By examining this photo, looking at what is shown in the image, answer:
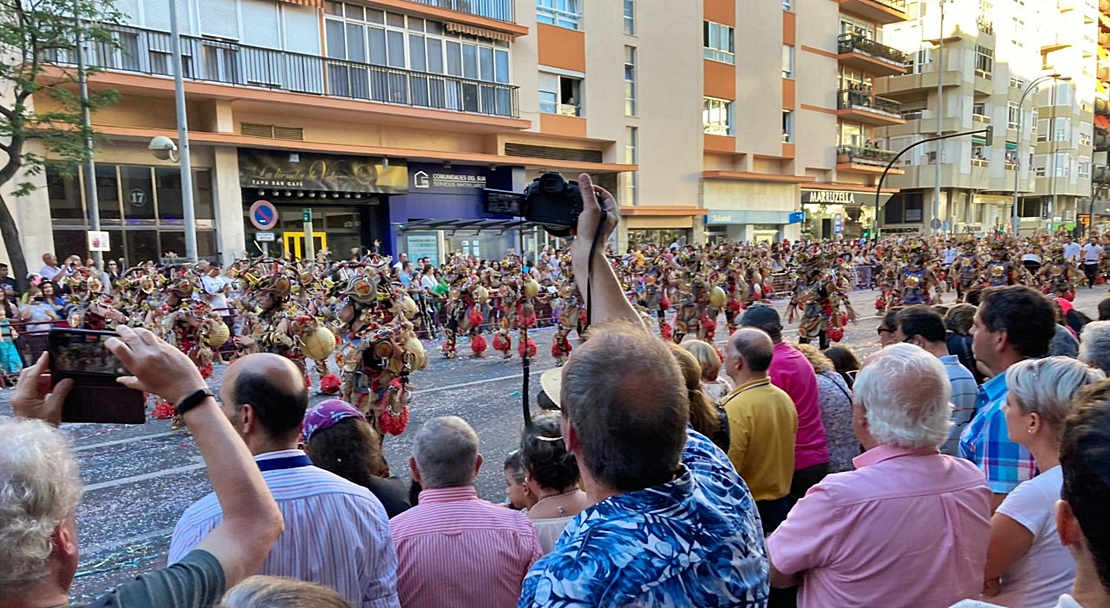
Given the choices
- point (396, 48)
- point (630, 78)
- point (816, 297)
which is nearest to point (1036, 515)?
point (816, 297)

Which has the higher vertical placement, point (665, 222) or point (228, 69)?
point (228, 69)

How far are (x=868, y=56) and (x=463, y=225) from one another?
1121 inches

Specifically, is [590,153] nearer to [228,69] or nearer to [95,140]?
[228,69]

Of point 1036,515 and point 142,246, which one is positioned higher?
point 142,246

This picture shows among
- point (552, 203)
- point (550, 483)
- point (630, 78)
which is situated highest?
point (630, 78)

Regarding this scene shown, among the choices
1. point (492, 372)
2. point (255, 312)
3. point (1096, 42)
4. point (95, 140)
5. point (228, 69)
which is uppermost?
point (1096, 42)

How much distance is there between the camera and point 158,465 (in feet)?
22.1

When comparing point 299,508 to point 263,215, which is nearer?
point 299,508

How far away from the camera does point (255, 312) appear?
880 centimetres

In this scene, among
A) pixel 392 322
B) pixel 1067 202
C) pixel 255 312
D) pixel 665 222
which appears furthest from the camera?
pixel 1067 202

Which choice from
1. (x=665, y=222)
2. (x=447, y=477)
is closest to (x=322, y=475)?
(x=447, y=477)

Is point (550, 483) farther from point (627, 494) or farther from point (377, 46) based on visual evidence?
point (377, 46)

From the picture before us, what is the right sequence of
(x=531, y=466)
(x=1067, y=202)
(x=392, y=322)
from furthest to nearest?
(x=1067, y=202) < (x=392, y=322) < (x=531, y=466)

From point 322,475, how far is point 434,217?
74.2 feet
